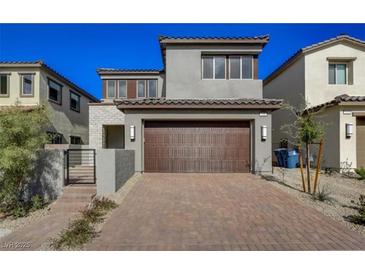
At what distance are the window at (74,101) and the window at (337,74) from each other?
18.2 metres

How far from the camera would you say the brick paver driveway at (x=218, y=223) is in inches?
175

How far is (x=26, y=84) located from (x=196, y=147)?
11161 millimetres

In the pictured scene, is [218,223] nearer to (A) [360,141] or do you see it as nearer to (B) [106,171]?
(B) [106,171]

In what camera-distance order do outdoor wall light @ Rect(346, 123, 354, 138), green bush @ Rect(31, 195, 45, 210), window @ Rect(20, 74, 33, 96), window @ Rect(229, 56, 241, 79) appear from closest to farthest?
green bush @ Rect(31, 195, 45, 210)
outdoor wall light @ Rect(346, 123, 354, 138)
window @ Rect(229, 56, 241, 79)
window @ Rect(20, 74, 33, 96)

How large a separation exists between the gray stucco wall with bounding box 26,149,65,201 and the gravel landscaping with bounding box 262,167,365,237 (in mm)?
7430

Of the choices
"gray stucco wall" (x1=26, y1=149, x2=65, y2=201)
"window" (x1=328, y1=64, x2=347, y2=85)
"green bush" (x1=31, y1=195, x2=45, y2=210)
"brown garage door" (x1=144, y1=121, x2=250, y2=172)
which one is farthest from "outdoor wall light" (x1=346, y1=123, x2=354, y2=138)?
"green bush" (x1=31, y1=195, x2=45, y2=210)

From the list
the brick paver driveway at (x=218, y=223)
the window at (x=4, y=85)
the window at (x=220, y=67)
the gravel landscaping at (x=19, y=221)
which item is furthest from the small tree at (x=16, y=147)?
the window at (x=4, y=85)

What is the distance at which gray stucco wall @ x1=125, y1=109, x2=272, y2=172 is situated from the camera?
11523 mm

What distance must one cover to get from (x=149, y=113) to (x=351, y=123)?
10101mm

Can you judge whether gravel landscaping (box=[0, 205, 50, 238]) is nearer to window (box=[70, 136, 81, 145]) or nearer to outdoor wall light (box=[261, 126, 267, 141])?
outdoor wall light (box=[261, 126, 267, 141])

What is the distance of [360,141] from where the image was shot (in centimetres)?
1202

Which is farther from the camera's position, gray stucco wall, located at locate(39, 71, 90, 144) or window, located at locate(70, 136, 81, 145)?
window, located at locate(70, 136, 81, 145)

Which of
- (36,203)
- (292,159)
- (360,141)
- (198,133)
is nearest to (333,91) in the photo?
(360,141)

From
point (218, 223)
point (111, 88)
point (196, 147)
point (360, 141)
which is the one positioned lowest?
point (218, 223)
